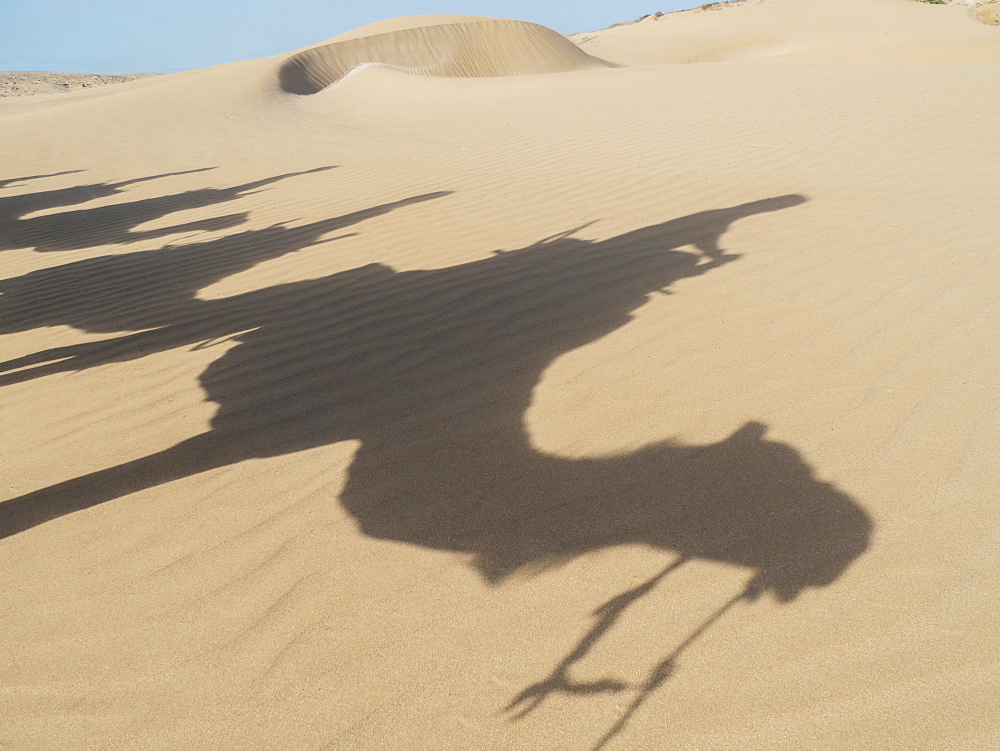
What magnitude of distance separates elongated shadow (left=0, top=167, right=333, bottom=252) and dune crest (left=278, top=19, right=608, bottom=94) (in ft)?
39.9

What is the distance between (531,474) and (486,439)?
33cm

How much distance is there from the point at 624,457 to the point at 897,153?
540 centimetres

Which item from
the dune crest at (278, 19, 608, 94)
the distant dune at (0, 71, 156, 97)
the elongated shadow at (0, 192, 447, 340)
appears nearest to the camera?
the elongated shadow at (0, 192, 447, 340)

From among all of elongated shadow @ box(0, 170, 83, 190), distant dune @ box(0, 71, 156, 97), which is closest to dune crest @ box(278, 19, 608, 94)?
elongated shadow @ box(0, 170, 83, 190)

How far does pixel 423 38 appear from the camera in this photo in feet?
77.0

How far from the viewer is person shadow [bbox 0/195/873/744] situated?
239 centimetres

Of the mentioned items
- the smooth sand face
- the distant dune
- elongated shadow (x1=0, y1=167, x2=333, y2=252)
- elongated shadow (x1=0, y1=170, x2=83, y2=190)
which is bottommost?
the smooth sand face

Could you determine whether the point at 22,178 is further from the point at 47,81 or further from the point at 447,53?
the point at 47,81

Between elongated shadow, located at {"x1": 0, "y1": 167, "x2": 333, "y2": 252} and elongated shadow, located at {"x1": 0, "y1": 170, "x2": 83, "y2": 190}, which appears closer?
elongated shadow, located at {"x1": 0, "y1": 167, "x2": 333, "y2": 252}

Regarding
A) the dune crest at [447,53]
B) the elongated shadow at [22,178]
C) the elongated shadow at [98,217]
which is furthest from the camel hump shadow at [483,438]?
the dune crest at [447,53]

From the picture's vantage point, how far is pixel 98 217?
881 cm

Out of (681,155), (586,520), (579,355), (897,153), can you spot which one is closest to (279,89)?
(681,155)

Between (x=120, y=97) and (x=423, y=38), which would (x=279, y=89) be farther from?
(x=423, y=38)

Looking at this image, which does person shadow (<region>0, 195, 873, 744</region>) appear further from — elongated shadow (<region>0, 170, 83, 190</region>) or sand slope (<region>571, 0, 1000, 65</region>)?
sand slope (<region>571, 0, 1000, 65</region>)
